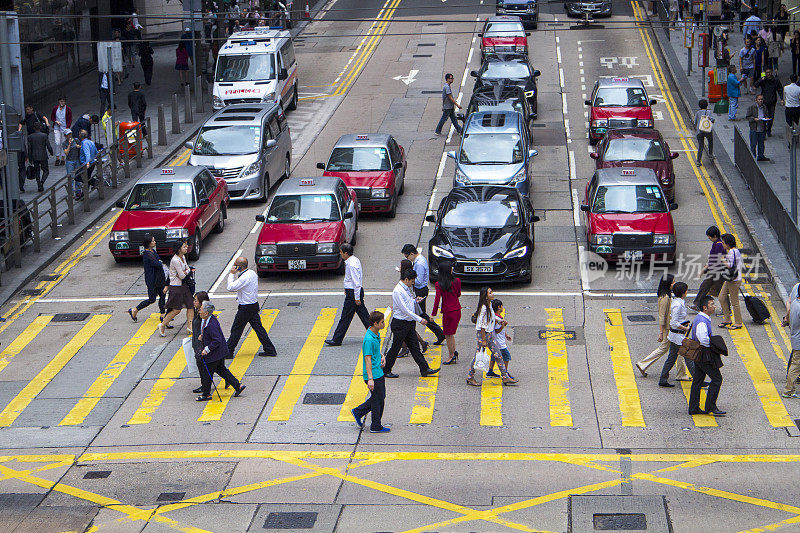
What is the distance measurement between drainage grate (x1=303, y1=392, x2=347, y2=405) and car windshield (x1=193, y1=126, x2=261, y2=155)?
41.8 feet

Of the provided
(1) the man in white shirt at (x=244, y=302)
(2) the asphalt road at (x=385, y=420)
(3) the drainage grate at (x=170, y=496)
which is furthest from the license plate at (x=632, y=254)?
(3) the drainage grate at (x=170, y=496)

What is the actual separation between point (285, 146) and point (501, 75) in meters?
9.41

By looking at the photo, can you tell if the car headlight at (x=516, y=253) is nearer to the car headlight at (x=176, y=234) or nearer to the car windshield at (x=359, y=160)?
the car windshield at (x=359, y=160)

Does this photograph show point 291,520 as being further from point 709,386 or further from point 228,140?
point 228,140

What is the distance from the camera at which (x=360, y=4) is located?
192ft

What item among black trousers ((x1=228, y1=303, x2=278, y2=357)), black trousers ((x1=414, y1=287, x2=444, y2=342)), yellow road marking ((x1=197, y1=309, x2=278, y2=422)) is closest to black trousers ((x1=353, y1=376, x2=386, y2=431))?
yellow road marking ((x1=197, y1=309, x2=278, y2=422))

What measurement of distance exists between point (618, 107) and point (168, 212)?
1467 centimetres

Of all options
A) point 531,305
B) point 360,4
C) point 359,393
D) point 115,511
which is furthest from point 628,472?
point 360,4

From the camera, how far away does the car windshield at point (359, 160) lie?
2761 cm

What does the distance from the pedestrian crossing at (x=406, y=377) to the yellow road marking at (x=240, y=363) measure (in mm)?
17

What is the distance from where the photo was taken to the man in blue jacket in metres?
16.5

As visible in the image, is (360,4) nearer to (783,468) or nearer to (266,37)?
(266,37)

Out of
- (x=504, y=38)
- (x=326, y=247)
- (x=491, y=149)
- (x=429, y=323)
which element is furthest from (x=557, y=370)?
(x=504, y=38)

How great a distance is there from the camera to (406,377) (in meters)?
17.8
